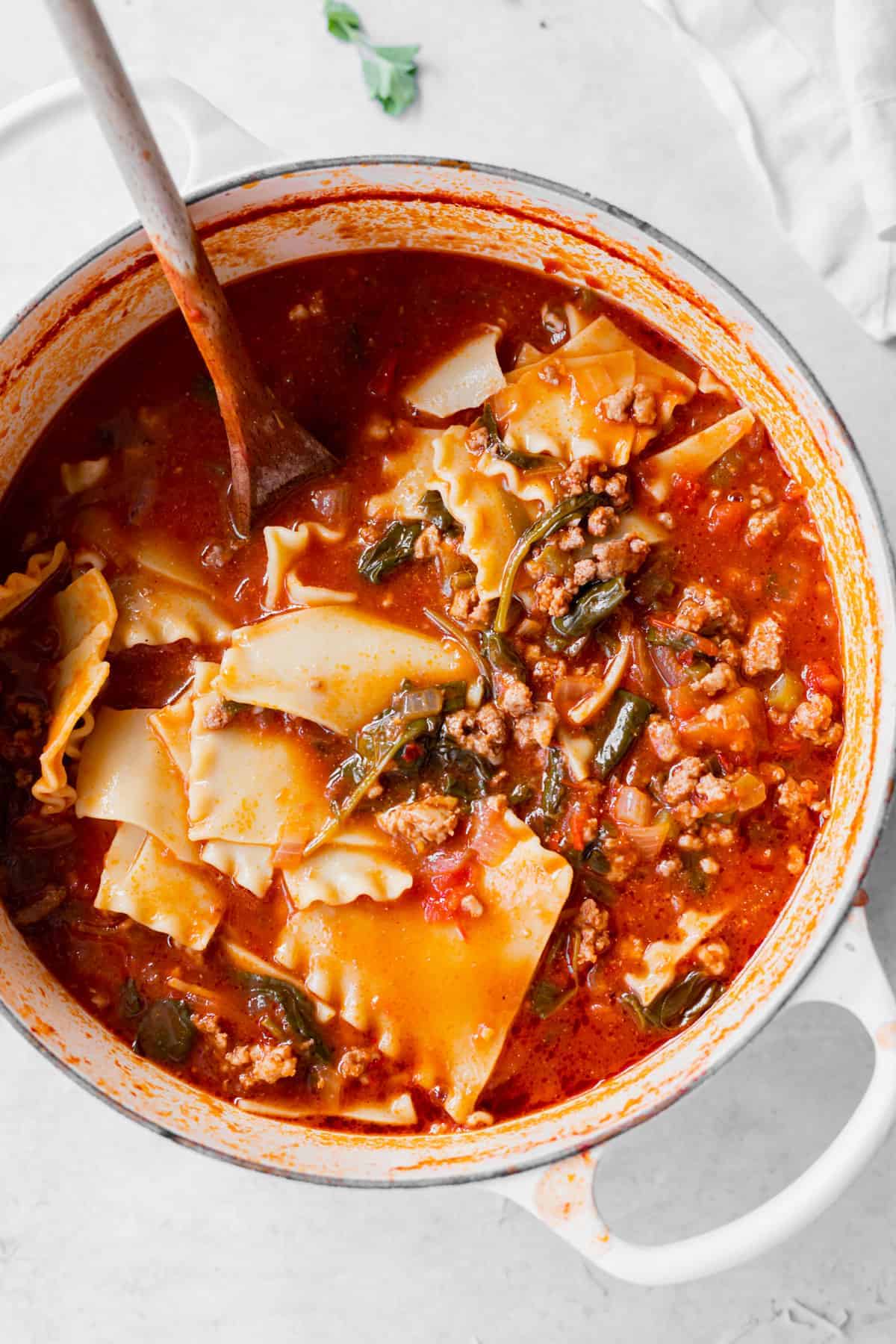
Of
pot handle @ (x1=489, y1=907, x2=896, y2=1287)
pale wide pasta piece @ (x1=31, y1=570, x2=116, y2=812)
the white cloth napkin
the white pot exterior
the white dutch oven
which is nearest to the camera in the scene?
pot handle @ (x1=489, y1=907, x2=896, y2=1287)

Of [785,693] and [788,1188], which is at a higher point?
[785,693]

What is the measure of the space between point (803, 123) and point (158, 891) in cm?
360

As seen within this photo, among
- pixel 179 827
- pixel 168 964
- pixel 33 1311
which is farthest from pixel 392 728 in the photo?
pixel 33 1311

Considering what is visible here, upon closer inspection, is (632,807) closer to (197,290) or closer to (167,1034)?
(167,1034)

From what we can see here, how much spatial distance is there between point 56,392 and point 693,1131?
352 centimetres

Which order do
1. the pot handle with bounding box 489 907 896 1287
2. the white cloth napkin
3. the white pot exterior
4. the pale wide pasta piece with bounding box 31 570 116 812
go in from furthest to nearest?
the white cloth napkin, the pale wide pasta piece with bounding box 31 570 116 812, the white pot exterior, the pot handle with bounding box 489 907 896 1287

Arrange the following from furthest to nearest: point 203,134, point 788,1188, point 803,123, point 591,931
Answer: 1. point 803,123
2. point 591,931
3. point 203,134
4. point 788,1188

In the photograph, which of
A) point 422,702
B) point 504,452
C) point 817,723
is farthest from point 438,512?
point 817,723

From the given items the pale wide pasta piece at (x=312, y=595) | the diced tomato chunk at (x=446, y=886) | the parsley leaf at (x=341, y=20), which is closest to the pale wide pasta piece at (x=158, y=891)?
the diced tomato chunk at (x=446, y=886)

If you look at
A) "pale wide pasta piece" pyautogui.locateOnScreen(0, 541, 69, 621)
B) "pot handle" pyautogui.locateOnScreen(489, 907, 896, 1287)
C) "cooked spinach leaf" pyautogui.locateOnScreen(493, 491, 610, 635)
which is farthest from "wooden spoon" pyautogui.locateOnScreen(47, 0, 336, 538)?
"pot handle" pyautogui.locateOnScreen(489, 907, 896, 1287)

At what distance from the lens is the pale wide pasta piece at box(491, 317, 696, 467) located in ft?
13.9

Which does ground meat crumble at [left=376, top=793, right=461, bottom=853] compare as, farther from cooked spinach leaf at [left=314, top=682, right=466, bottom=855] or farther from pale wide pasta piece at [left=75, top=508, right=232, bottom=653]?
pale wide pasta piece at [left=75, top=508, right=232, bottom=653]

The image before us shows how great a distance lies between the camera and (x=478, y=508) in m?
4.23

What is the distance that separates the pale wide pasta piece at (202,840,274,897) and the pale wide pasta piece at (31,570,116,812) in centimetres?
54
